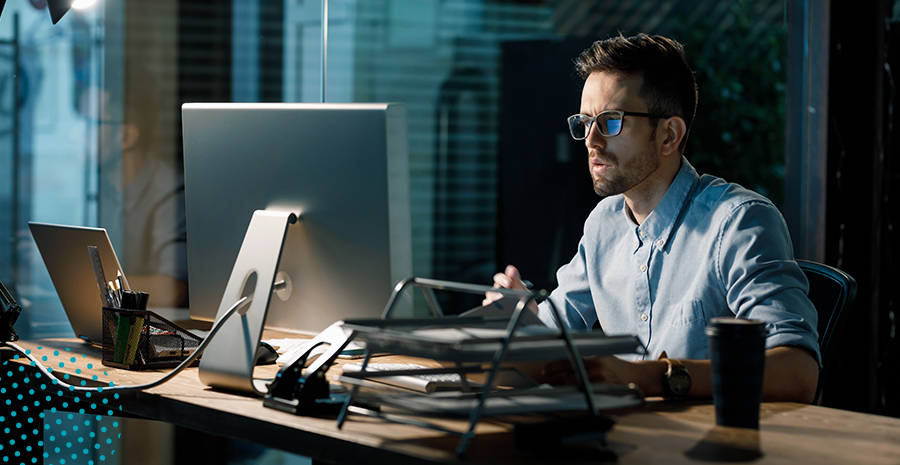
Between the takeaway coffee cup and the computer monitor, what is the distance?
48 centimetres

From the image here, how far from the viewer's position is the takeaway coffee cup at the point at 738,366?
1017 millimetres

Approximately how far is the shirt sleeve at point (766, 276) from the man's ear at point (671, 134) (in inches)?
9.9

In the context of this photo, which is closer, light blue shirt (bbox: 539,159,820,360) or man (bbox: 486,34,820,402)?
light blue shirt (bbox: 539,159,820,360)

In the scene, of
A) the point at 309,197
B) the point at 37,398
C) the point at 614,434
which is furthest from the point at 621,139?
the point at 37,398

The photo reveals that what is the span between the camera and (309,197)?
1313 millimetres

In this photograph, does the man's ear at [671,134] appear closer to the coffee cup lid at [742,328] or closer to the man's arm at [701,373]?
the man's arm at [701,373]

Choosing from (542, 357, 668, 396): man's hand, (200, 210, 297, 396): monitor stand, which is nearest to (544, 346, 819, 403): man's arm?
(542, 357, 668, 396): man's hand

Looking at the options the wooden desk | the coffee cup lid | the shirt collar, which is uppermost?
the shirt collar

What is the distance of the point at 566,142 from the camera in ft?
12.8

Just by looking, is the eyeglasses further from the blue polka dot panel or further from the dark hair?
the blue polka dot panel

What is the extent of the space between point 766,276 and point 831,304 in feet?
0.93

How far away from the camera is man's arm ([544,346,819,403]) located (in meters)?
1.18

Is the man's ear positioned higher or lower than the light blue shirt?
higher

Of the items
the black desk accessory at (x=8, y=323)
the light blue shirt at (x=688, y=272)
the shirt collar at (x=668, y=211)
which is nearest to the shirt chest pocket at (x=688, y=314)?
the light blue shirt at (x=688, y=272)
